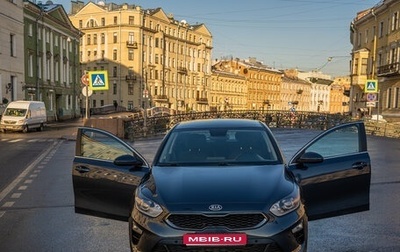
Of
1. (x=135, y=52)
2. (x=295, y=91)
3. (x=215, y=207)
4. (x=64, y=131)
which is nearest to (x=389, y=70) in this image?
(x=64, y=131)

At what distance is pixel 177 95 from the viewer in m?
97.0

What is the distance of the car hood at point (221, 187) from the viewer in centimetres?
409

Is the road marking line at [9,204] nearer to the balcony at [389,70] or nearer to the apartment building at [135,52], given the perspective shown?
the balcony at [389,70]

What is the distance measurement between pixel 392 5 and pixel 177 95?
5779 cm

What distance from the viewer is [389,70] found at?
43812 mm

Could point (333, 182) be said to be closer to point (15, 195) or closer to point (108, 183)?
point (108, 183)

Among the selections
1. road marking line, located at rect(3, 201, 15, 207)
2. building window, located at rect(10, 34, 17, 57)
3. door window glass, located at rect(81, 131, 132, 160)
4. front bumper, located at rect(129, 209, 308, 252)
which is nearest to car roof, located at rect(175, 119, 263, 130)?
door window glass, located at rect(81, 131, 132, 160)

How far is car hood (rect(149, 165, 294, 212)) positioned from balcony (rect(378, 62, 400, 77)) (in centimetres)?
4173

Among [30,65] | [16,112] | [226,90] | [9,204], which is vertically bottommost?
[9,204]

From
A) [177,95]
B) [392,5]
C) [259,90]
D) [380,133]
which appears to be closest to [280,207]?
[380,133]

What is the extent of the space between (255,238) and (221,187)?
0.65 metres

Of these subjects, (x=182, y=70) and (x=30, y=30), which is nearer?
(x=30, y=30)

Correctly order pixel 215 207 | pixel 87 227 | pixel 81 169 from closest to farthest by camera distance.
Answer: pixel 215 207
pixel 81 169
pixel 87 227

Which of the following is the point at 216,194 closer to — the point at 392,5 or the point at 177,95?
the point at 392,5
